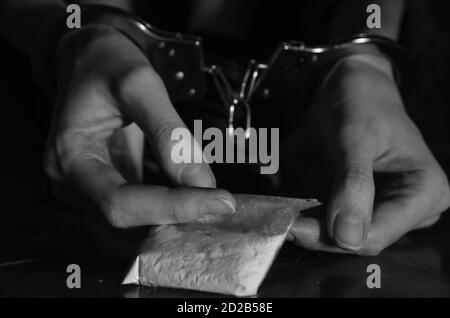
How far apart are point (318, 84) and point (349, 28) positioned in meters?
0.12

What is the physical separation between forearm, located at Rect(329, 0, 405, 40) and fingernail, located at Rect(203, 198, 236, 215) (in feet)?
1.33

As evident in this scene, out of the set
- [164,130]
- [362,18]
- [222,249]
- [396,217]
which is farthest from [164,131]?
[362,18]

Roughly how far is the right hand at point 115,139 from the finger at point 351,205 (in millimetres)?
100

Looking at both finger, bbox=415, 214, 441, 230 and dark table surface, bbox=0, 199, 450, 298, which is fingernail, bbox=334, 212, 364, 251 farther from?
finger, bbox=415, 214, 441, 230

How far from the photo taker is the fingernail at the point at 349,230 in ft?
1.67

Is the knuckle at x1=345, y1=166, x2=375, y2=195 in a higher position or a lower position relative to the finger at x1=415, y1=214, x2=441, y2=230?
higher

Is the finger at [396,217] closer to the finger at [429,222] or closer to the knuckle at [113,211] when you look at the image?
the finger at [429,222]

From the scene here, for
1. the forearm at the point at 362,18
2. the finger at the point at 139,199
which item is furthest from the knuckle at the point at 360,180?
the forearm at the point at 362,18

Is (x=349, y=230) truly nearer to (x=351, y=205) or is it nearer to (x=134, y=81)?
(x=351, y=205)

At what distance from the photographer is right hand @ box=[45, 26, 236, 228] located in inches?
19.4

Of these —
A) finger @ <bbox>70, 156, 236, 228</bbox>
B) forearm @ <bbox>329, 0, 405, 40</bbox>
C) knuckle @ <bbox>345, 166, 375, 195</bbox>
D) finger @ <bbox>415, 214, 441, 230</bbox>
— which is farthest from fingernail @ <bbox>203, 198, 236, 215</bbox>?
forearm @ <bbox>329, 0, 405, 40</bbox>

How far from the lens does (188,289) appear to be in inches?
17.8
